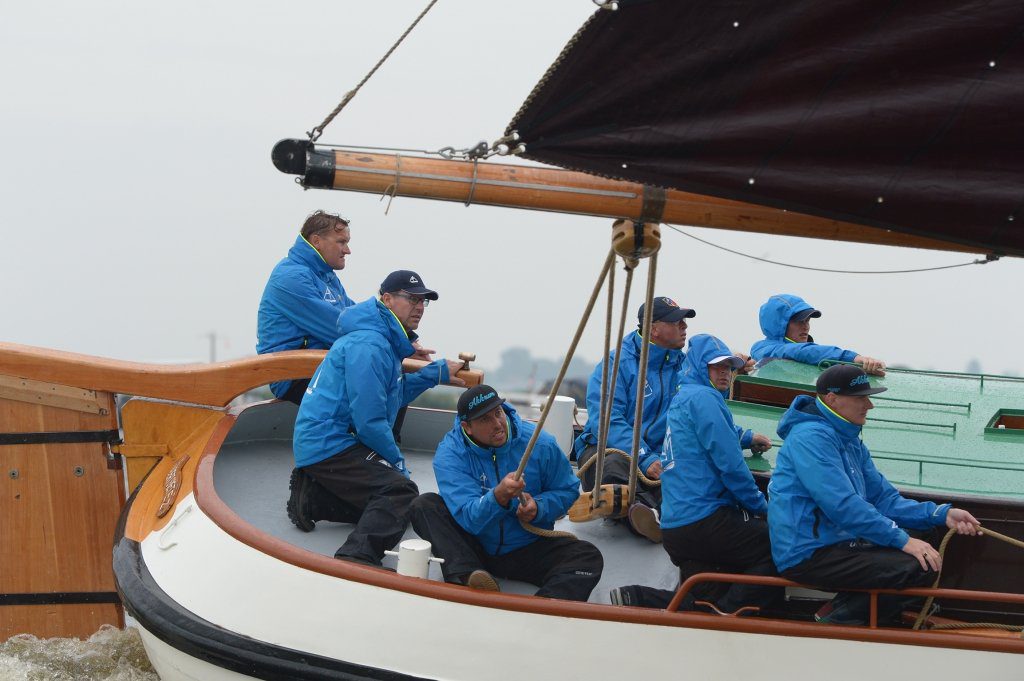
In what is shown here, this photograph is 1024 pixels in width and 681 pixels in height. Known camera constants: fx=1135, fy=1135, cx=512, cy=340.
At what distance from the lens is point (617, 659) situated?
15.8ft

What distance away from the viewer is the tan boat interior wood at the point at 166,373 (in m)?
6.46

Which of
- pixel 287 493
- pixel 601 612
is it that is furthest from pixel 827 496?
pixel 287 493

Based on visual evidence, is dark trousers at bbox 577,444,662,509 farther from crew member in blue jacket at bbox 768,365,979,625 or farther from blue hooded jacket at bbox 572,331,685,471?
crew member in blue jacket at bbox 768,365,979,625

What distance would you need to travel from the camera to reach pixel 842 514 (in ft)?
15.4

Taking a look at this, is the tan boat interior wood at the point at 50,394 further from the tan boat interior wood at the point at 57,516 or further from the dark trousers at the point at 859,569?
the dark trousers at the point at 859,569

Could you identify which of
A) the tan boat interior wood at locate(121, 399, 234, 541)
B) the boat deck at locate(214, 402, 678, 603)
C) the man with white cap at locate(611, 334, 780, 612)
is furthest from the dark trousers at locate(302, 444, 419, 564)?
the man with white cap at locate(611, 334, 780, 612)

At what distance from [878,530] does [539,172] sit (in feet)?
6.78

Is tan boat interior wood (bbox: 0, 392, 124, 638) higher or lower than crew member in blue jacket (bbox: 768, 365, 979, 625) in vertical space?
lower

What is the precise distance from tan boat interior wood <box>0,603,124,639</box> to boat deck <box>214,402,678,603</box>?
1.02 m

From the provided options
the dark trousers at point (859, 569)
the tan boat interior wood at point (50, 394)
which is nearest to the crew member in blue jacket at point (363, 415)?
the tan boat interior wood at point (50, 394)

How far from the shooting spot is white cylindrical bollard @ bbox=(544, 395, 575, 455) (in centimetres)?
703

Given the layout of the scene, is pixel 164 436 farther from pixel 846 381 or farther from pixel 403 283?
pixel 846 381

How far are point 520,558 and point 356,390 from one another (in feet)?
3.87

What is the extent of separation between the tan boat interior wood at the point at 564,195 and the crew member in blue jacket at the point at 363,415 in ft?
3.73
